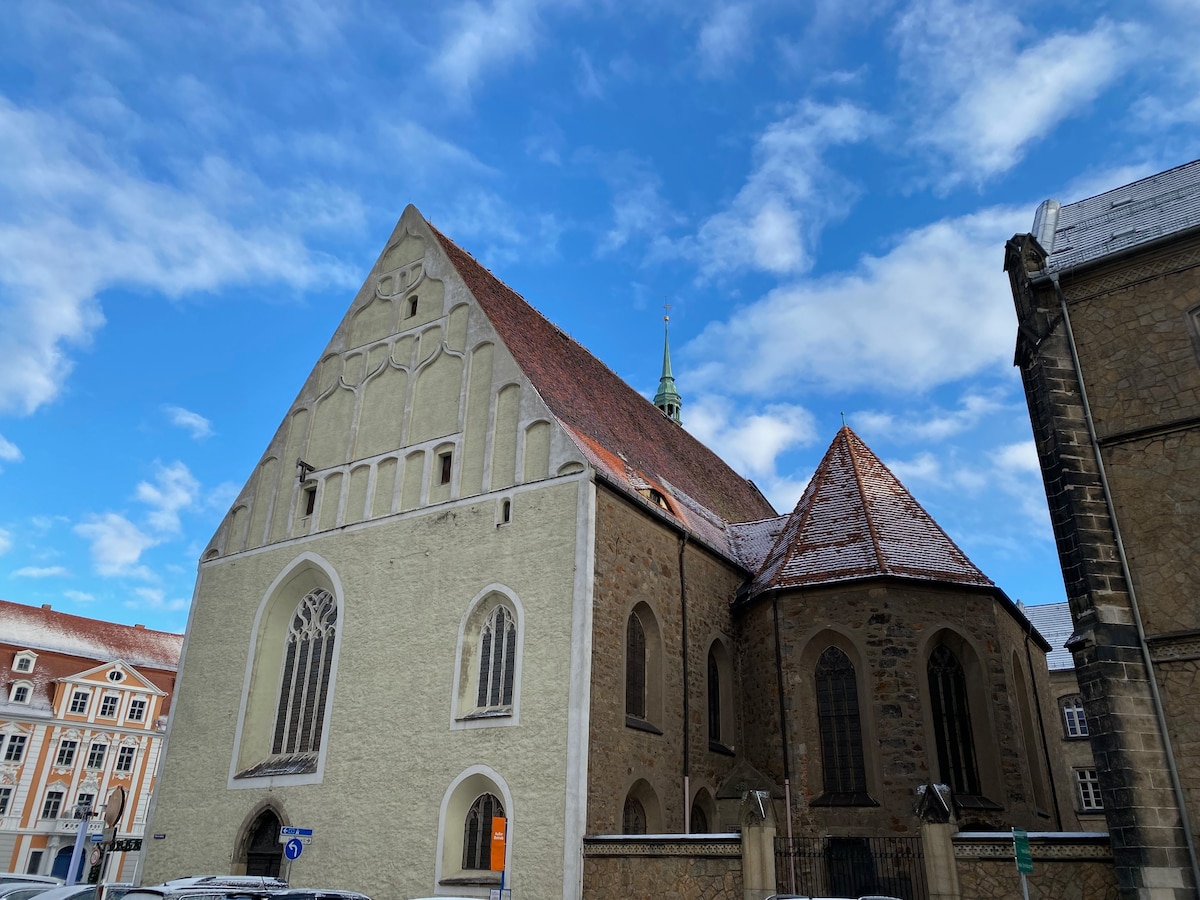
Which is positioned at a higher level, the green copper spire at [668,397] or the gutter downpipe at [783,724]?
the green copper spire at [668,397]

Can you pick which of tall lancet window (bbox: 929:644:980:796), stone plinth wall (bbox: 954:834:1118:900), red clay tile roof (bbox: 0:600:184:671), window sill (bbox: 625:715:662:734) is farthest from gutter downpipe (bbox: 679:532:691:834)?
red clay tile roof (bbox: 0:600:184:671)

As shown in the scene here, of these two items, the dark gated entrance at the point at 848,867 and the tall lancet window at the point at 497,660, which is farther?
the tall lancet window at the point at 497,660

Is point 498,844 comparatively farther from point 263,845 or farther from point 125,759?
point 125,759

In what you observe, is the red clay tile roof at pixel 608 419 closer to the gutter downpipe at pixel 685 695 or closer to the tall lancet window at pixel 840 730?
the gutter downpipe at pixel 685 695

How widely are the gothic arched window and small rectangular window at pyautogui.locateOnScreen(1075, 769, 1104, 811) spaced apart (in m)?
24.9

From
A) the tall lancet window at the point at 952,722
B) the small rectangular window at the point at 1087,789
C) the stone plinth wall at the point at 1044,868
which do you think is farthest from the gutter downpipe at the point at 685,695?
the small rectangular window at the point at 1087,789

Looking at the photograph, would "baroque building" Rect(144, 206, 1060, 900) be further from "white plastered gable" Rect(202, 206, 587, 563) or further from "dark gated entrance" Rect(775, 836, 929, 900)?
"dark gated entrance" Rect(775, 836, 929, 900)

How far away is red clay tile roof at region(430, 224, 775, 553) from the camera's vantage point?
A: 18281 mm

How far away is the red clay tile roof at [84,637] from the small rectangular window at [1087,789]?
32.1m

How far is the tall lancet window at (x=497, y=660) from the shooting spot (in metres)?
15.2

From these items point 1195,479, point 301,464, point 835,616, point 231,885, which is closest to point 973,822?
point 835,616

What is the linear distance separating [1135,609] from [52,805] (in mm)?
38145

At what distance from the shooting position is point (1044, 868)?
1055cm

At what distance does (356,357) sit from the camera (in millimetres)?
21078
